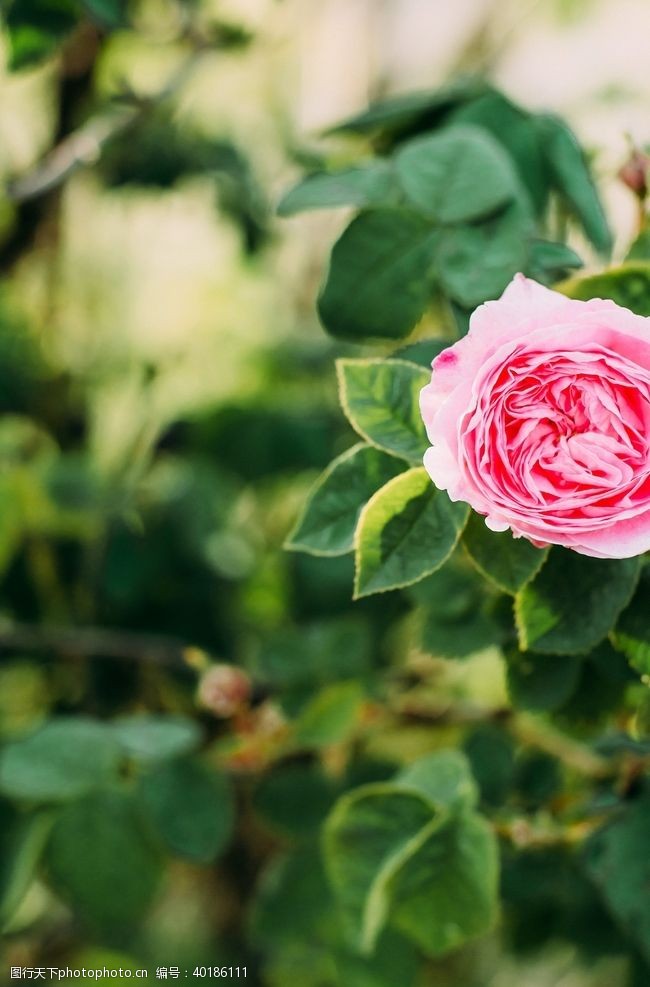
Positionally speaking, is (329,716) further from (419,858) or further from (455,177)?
(455,177)

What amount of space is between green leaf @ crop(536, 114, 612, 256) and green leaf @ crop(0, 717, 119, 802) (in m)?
0.42

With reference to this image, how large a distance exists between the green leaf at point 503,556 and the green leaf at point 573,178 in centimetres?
20

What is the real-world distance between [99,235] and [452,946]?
3.68 ft

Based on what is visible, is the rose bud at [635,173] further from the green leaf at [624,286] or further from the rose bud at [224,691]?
the rose bud at [224,691]

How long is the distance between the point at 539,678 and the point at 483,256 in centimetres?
21

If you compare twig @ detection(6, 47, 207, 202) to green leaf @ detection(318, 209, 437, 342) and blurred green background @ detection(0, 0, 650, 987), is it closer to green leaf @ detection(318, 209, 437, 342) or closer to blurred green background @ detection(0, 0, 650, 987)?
blurred green background @ detection(0, 0, 650, 987)

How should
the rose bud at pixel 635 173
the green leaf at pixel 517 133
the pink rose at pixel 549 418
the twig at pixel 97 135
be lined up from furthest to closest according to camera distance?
the twig at pixel 97 135 → the green leaf at pixel 517 133 → the rose bud at pixel 635 173 → the pink rose at pixel 549 418

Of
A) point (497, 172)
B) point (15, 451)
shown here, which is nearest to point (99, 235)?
point (15, 451)

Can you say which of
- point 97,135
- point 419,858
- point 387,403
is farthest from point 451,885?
point 97,135

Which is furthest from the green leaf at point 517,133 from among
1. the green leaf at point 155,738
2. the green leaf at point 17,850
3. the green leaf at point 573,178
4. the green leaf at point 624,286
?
the green leaf at point 17,850

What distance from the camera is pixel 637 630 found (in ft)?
1.31

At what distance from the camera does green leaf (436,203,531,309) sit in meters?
0.46

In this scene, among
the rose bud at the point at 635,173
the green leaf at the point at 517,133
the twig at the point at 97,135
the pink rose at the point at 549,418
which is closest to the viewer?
the pink rose at the point at 549,418

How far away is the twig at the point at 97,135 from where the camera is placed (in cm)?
72
